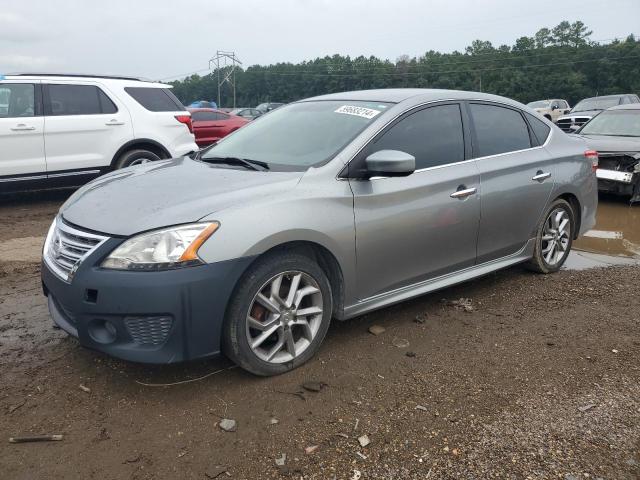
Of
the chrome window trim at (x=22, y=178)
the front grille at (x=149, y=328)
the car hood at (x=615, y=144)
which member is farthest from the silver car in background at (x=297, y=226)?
the chrome window trim at (x=22, y=178)

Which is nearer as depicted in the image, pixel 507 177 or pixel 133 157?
pixel 507 177

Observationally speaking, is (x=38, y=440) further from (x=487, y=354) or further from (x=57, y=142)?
(x=57, y=142)

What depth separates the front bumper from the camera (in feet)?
8.76

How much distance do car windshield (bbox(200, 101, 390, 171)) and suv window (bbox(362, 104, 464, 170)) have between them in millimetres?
177

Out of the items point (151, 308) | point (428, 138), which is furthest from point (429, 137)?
point (151, 308)

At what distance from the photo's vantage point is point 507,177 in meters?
4.30

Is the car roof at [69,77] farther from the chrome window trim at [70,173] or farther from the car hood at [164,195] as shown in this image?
the car hood at [164,195]

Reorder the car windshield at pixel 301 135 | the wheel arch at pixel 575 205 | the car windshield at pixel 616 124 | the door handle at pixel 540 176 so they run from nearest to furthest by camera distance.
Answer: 1. the car windshield at pixel 301 135
2. the door handle at pixel 540 176
3. the wheel arch at pixel 575 205
4. the car windshield at pixel 616 124

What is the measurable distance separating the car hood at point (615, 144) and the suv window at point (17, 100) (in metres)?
8.26

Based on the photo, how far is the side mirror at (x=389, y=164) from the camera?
3254 mm

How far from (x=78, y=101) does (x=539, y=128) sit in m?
6.31

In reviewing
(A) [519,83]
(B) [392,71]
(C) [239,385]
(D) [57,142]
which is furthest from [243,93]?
(C) [239,385]

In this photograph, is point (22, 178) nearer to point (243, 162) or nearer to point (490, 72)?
point (243, 162)

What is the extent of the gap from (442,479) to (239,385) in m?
1.23
